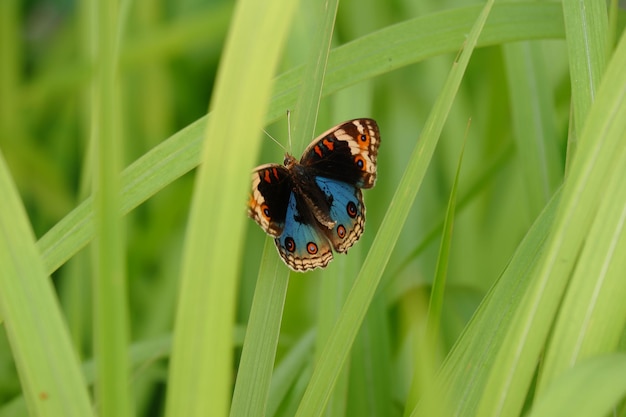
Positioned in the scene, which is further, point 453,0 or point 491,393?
point 453,0

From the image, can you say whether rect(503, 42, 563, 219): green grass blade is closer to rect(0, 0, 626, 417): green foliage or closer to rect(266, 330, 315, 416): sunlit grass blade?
rect(0, 0, 626, 417): green foliage

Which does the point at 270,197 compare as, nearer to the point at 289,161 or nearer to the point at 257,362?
the point at 289,161

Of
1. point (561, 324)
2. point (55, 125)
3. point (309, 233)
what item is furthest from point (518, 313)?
point (55, 125)

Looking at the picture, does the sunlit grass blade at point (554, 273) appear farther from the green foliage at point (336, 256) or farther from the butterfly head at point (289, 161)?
the butterfly head at point (289, 161)

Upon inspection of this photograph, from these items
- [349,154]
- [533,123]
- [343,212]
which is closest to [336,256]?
[343,212]

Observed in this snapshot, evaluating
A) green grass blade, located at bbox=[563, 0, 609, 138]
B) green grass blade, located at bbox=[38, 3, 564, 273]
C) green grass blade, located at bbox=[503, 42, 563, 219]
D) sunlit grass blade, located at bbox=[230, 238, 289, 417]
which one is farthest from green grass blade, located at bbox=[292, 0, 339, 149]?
green grass blade, located at bbox=[503, 42, 563, 219]

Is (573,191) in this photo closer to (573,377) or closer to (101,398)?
Result: (573,377)
